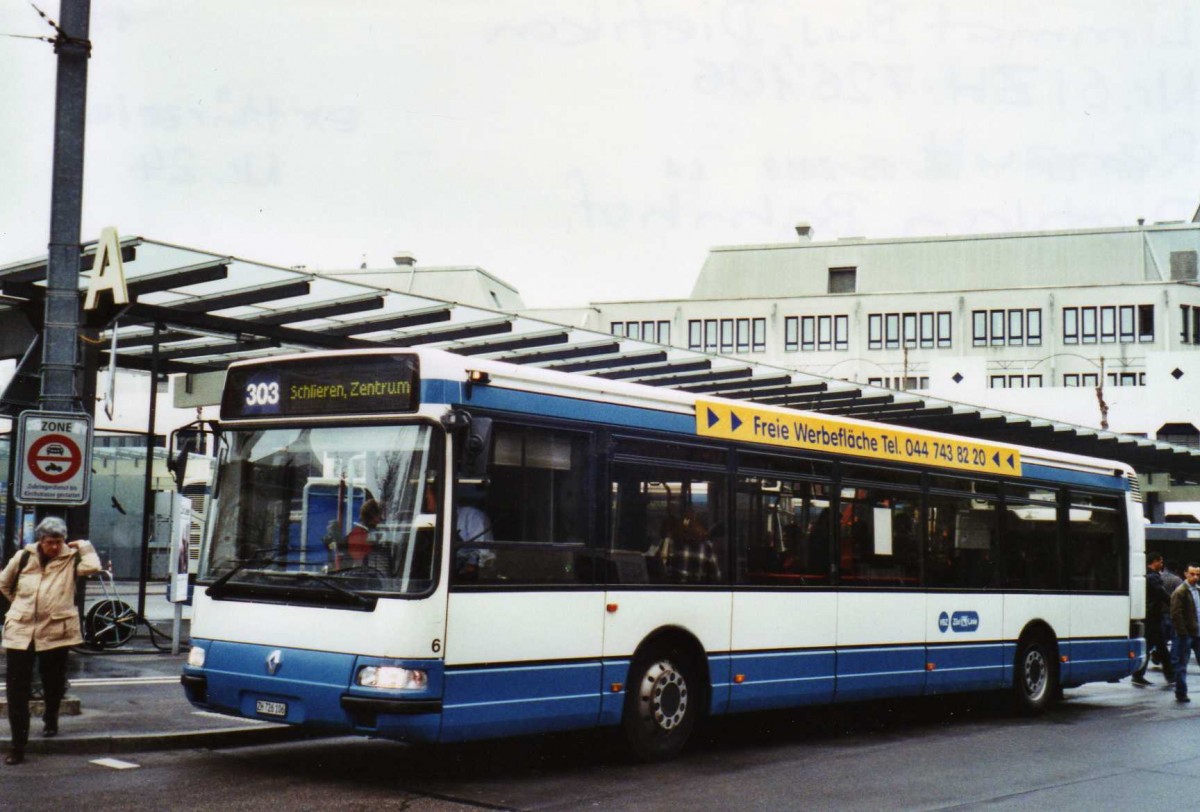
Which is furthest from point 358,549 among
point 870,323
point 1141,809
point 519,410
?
point 870,323

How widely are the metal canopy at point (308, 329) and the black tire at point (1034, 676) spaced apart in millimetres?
6143

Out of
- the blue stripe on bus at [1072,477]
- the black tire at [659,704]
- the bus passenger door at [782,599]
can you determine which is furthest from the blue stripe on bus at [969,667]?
the black tire at [659,704]

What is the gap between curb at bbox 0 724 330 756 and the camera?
979 centimetres

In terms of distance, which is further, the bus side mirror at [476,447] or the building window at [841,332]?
the building window at [841,332]

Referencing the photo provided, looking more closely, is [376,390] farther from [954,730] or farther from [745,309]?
[745,309]

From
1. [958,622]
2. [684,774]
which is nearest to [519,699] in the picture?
[684,774]

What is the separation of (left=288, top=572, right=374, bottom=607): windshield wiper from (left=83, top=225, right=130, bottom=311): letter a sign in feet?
12.2

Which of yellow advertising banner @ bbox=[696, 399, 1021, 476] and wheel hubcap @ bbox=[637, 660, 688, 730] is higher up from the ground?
yellow advertising banner @ bbox=[696, 399, 1021, 476]

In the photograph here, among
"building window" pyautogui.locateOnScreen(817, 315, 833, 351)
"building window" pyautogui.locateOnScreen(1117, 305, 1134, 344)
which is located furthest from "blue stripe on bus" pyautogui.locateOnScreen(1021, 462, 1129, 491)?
"building window" pyautogui.locateOnScreen(817, 315, 833, 351)

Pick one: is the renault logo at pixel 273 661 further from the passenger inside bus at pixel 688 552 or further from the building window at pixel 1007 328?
the building window at pixel 1007 328

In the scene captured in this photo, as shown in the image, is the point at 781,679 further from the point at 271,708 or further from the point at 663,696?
the point at 271,708

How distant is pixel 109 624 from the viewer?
17047 mm

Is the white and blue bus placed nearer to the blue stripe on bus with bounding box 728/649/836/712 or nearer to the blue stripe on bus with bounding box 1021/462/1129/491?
the blue stripe on bus with bounding box 728/649/836/712

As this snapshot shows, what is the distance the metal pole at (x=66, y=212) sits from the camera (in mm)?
10953
